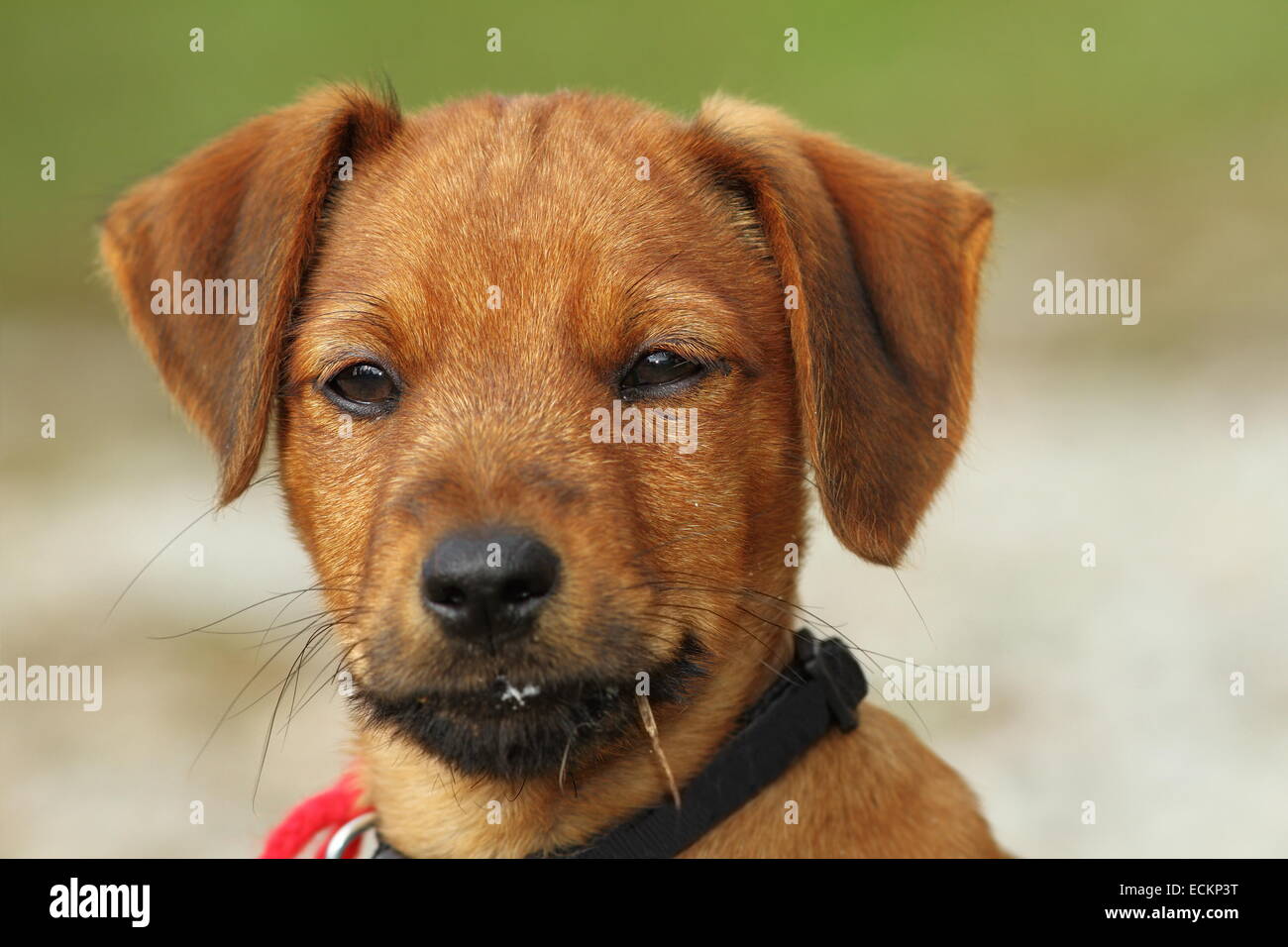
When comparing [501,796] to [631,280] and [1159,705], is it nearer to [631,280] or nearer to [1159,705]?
[631,280]

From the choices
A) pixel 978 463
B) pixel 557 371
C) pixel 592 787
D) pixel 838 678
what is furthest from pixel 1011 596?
pixel 557 371

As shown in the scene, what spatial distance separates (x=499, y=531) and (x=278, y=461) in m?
1.20

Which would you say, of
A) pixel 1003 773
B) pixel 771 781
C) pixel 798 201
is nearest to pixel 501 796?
pixel 771 781

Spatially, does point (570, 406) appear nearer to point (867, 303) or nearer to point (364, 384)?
point (364, 384)

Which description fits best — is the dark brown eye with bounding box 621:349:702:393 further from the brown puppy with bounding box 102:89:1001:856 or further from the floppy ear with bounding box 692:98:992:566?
the floppy ear with bounding box 692:98:992:566

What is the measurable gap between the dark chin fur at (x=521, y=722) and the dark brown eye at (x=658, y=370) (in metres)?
0.74

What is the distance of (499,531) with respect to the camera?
3.48m

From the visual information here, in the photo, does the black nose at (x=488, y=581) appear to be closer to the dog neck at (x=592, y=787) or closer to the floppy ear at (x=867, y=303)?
the dog neck at (x=592, y=787)

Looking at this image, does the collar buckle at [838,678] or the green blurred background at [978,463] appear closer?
the collar buckle at [838,678]

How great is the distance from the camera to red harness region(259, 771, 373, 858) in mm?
4605

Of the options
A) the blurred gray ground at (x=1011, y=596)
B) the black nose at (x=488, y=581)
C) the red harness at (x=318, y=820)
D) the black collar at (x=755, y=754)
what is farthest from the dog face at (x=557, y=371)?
the red harness at (x=318, y=820)

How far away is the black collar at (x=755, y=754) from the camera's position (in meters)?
4.02

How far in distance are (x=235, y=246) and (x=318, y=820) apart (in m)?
1.81

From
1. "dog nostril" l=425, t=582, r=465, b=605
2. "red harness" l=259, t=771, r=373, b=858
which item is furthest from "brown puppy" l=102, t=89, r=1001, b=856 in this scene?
"red harness" l=259, t=771, r=373, b=858
